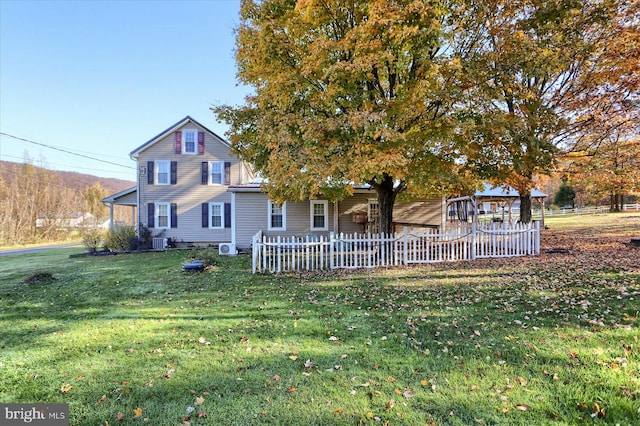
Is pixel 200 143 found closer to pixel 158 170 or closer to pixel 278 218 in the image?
pixel 158 170

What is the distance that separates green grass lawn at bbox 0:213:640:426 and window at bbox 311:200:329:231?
848 centimetres

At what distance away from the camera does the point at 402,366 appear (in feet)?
11.4

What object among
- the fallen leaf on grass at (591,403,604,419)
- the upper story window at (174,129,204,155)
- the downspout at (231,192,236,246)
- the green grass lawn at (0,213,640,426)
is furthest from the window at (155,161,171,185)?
the fallen leaf on grass at (591,403,604,419)

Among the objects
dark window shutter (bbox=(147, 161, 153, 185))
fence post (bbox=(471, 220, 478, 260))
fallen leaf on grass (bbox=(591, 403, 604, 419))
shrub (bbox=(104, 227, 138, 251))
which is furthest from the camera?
dark window shutter (bbox=(147, 161, 153, 185))

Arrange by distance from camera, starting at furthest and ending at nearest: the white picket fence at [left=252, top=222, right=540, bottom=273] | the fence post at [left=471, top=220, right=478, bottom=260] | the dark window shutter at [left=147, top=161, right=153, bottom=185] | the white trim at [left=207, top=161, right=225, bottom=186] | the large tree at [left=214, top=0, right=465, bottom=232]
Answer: the white trim at [left=207, top=161, right=225, bottom=186] → the dark window shutter at [left=147, top=161, right=153, bottom=185] → the fence post at [left=471, top=220, right=478, bottom=260] → the white picket fence at [left=252, top=222, right=540, bottom=273] → the large tree at [left=214, top=0, right=465, bottom=232]

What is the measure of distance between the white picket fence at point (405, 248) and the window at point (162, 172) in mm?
10770

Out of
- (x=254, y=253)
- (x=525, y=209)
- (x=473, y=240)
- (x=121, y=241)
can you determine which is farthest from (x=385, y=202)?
(x=121, y=241)

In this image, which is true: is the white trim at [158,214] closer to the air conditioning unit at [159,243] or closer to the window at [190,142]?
the air conditioning unit at [159,243]

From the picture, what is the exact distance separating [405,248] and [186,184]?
13.8 metres

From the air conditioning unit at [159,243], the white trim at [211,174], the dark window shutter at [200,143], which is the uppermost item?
the dark window shutter at [200,143]

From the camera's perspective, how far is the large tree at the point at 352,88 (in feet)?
25.2

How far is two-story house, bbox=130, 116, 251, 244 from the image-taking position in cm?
1809

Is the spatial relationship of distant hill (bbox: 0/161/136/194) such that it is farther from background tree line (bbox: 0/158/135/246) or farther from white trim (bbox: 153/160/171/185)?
white trim (bbox: 153/160/171/185)

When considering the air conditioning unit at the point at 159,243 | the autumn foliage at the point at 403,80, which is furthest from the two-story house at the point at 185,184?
the autumn foliage at the point at 403,80
